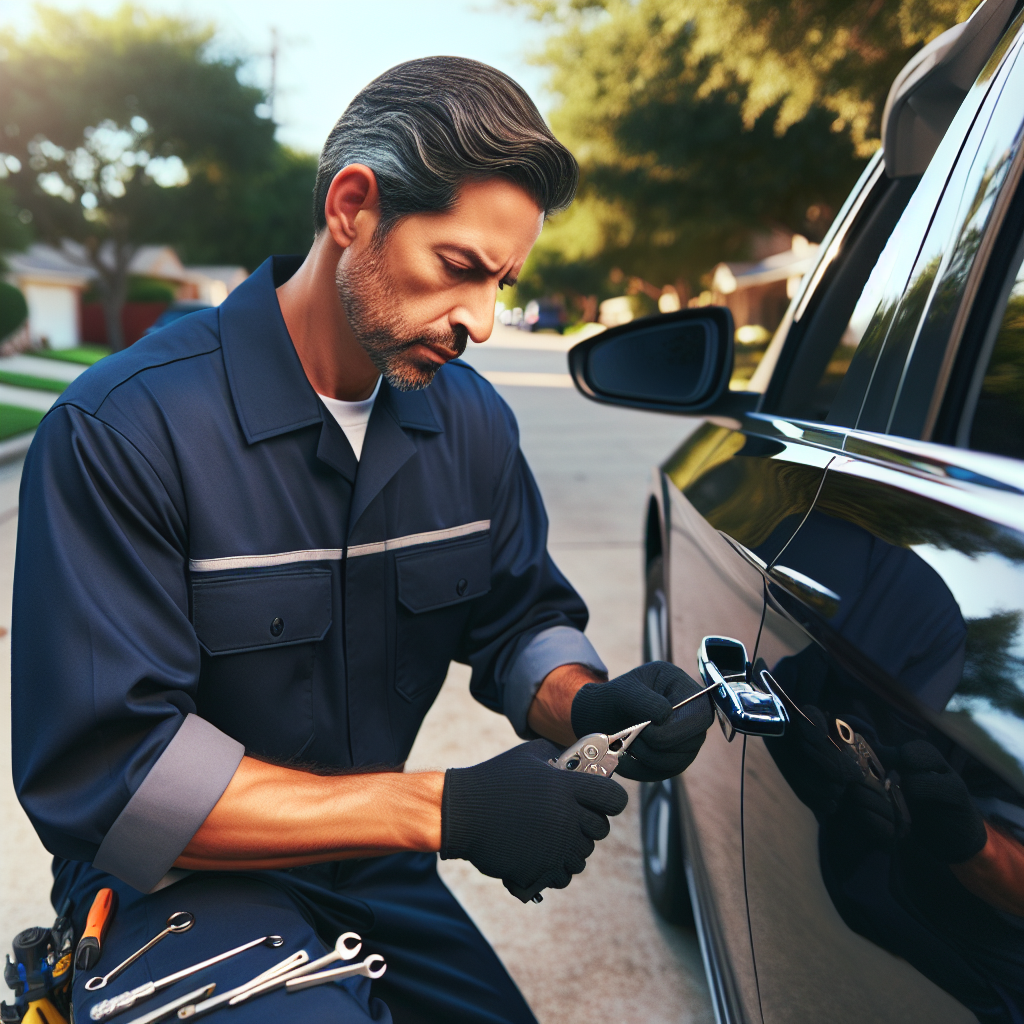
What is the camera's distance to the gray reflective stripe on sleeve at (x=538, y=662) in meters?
1.69

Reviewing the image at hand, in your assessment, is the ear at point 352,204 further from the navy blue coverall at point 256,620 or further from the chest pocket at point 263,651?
the chest pocket at point 263,651

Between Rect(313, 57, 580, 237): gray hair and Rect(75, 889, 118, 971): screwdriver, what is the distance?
3.40 feet

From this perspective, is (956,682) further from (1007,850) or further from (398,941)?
(398,941)

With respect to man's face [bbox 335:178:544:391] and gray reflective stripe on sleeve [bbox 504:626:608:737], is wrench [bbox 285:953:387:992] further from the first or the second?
man's face [bbox 335:178:544:391]

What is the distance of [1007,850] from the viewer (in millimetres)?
704

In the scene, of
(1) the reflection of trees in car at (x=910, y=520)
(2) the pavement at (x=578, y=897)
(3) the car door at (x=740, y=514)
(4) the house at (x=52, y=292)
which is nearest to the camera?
(1) the reflection of trees in car at (x=910, y=520)

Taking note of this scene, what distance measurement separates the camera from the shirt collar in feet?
4.80

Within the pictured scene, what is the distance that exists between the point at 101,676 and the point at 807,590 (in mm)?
849

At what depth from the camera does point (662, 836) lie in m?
2.28

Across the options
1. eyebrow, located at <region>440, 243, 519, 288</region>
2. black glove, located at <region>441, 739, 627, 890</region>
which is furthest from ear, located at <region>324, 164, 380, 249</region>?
black glove, located at <region>441, 739, 627, 890</region>

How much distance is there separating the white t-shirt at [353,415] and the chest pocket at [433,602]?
0.21 meters

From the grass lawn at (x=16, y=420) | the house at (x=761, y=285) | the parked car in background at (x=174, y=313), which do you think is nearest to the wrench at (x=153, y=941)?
the parked car in background at (x=174, y=313)

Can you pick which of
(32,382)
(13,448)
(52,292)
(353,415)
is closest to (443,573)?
(353,415)

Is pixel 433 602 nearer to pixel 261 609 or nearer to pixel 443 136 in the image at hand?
pixel 261 609
